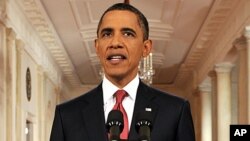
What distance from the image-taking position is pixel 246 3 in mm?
13734

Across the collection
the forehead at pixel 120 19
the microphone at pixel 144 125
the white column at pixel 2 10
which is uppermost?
the white column at pixel 2 10

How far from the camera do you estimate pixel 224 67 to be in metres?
19.3

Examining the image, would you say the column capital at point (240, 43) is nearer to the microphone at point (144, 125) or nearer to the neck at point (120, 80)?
the neck at point (120, 80)

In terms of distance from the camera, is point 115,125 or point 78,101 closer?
point 115,125

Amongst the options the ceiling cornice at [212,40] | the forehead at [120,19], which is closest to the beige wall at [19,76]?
the ceiling cornice at [212,40]

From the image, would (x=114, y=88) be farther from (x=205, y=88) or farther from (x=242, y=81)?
(x=205, y=88)

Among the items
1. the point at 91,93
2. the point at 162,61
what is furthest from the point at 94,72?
the point at 91,93

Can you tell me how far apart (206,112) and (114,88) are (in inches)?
857

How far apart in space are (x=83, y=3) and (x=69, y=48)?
584cm

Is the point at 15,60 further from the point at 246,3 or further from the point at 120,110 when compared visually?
the point at 120,110

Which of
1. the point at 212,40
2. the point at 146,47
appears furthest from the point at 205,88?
the point at 146,47

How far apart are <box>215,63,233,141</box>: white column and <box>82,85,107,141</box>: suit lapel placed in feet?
53.3

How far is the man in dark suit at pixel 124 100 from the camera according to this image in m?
2.48

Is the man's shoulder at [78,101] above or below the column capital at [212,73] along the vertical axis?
below
